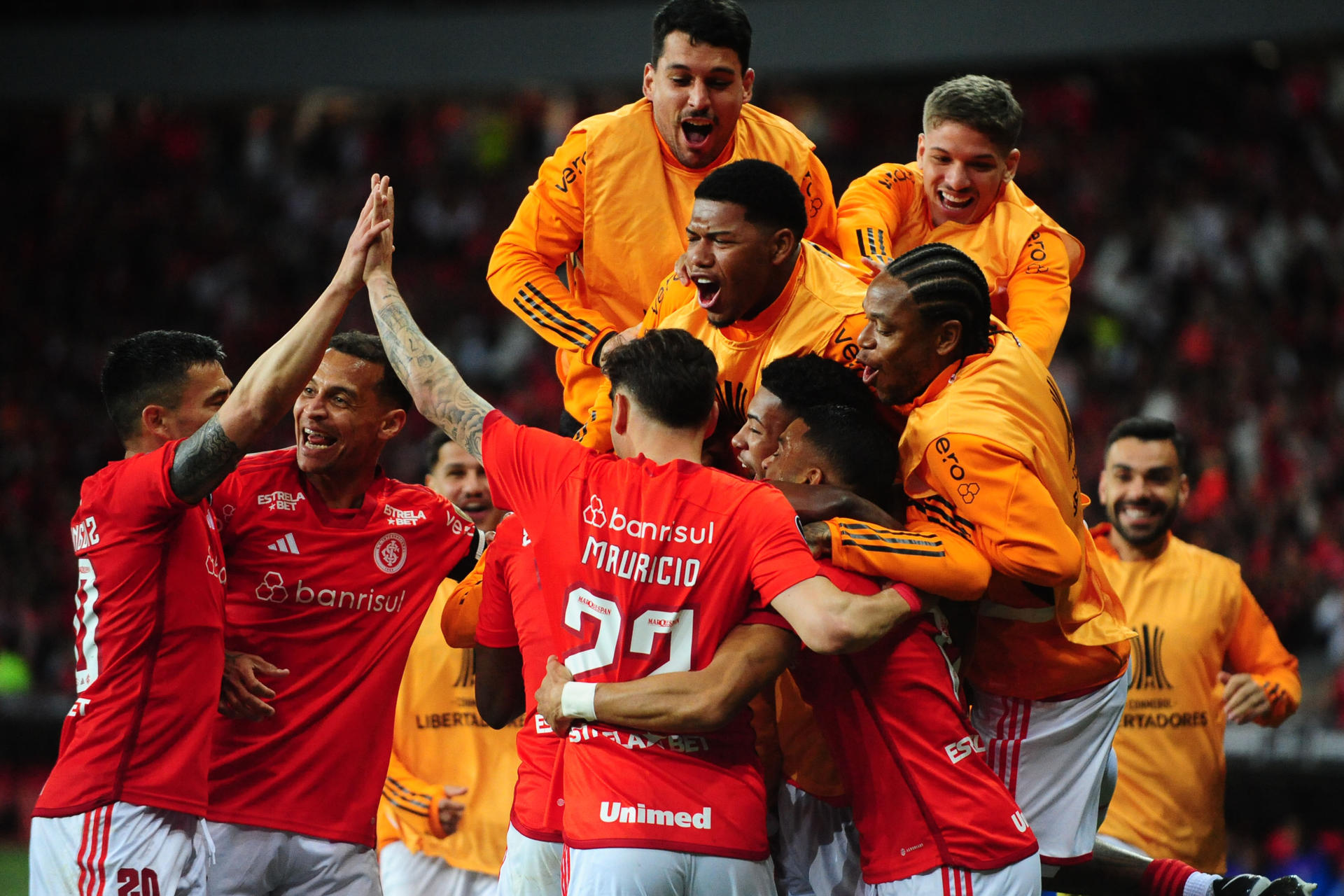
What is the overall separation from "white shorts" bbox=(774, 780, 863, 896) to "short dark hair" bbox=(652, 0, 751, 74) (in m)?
2.70

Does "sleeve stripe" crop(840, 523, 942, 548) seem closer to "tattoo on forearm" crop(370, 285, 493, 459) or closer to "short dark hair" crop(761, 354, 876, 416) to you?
"short dark hair" crop(761, 354, 876, 416)

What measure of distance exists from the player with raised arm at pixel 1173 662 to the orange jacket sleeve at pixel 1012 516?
3.08 meters

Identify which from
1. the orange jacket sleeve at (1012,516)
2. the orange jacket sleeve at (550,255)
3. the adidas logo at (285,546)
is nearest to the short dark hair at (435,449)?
the orange jacket sleeve at (550,255)

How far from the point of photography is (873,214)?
5582 mm

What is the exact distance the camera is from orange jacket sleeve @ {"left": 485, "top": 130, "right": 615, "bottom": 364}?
5.38m

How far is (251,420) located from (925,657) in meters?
2.21

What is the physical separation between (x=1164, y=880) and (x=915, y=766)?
80.0 inches

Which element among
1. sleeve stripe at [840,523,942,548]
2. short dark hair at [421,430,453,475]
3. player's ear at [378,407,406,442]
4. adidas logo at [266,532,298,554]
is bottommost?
sleeve stripe at [840,523,942,548]

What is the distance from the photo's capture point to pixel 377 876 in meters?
5.42

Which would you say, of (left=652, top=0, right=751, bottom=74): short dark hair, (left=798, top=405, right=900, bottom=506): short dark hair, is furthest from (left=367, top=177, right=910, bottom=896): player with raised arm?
(left=652, top=0, right=751, bottom=74): short dark hair

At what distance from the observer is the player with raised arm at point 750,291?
15.6 feet

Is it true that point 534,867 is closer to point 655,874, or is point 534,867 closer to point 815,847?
point 655,874

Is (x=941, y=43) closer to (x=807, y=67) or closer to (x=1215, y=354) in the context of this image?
(x=807, y=67)

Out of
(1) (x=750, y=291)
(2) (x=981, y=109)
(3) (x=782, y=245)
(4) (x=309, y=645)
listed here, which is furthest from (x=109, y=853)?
(2) (x=981, y=109)
